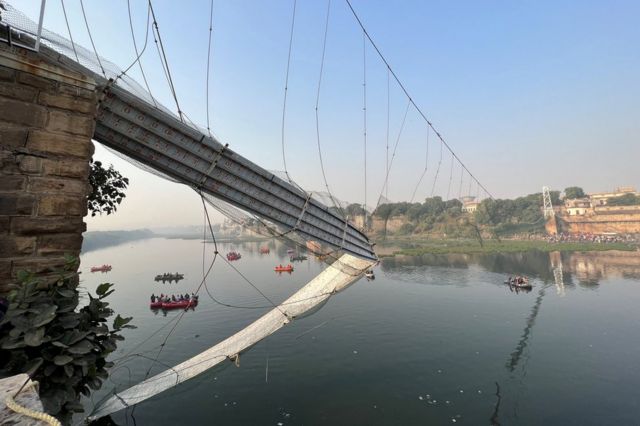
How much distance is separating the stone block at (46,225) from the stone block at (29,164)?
80 cm

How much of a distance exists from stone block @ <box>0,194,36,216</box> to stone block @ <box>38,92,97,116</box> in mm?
1644

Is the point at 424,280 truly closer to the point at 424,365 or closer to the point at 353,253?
the point at 424,365

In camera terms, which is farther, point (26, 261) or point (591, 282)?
point (591, 282)

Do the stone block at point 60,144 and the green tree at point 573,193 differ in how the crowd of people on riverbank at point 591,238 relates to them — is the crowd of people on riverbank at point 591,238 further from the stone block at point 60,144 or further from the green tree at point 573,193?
the stone block at point 60,144

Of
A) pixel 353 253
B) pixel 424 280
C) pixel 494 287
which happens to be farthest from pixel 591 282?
pixel 353 253

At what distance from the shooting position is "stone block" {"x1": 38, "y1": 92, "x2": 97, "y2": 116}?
5191mm

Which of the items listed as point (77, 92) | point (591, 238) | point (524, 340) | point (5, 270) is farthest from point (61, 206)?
point (591, 238)

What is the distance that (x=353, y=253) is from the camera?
41.5 ft

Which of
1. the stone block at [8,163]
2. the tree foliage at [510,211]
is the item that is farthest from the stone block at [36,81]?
the tree foliage at [510,211]

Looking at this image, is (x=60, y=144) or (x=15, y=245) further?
(x=60, y=144)

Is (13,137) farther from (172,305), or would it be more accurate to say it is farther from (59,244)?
(172,305)

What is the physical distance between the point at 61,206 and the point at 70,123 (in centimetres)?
Result: 151

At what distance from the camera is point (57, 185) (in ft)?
17.4

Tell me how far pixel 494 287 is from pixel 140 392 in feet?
159
